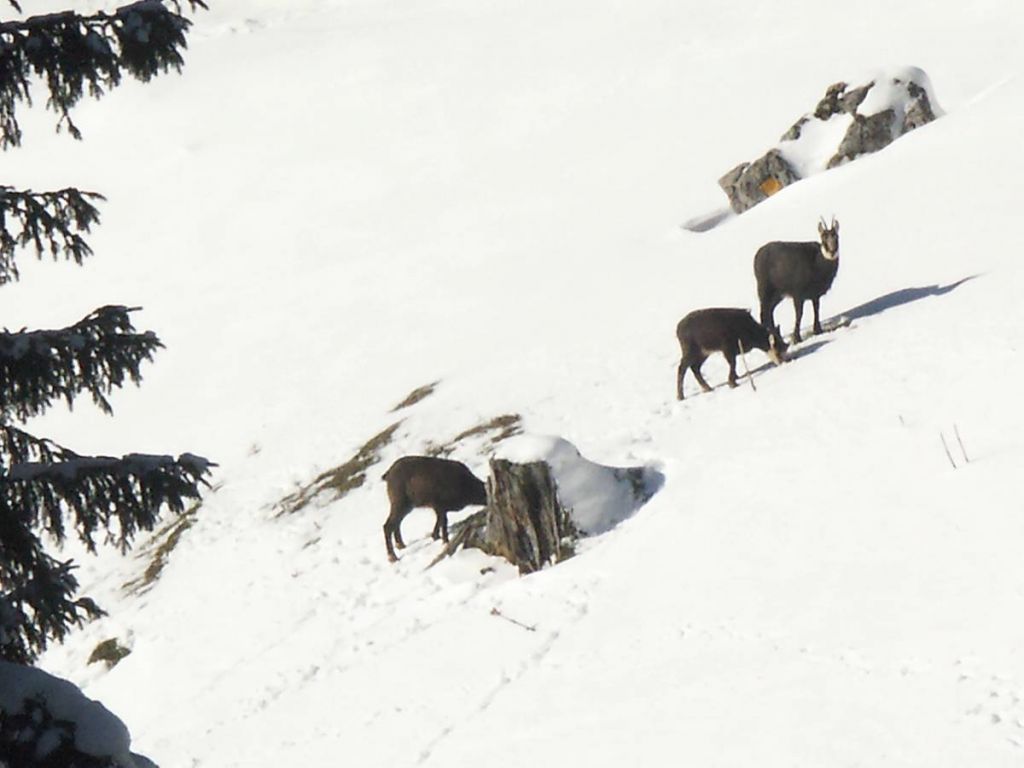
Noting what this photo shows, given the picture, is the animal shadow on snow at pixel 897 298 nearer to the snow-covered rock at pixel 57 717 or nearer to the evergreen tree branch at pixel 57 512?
the evergreen tree branch at pixel 57 512

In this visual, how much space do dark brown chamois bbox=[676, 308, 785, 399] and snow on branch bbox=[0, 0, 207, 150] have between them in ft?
44.3

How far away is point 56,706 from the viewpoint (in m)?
6.22

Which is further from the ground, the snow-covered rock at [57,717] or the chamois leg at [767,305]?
the chamois leg at [767,305]

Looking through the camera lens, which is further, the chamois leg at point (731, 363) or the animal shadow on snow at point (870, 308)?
the animal shadow on snow at point (870, 308)

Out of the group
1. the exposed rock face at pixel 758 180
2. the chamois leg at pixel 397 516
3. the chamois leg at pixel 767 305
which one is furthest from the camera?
the exposed rock face at pixel 758 180

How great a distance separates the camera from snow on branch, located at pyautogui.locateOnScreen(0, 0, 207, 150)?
646 centimetres

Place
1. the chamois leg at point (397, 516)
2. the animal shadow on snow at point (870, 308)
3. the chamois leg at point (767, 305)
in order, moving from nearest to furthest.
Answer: the chamois leg at point (397, 516), the animal shadow on snow at point (870, 308), the chamois leg at point (767, 305)

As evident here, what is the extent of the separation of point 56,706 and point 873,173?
29436 mm

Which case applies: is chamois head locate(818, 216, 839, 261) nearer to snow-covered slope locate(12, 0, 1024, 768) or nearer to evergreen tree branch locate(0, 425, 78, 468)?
snow-covered slope locate(12, 0, 1024, 768)

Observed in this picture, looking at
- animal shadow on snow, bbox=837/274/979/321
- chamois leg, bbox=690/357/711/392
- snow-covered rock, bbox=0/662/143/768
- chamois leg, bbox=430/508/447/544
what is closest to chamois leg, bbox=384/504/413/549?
chamois leg, bbox=430/508/447/544

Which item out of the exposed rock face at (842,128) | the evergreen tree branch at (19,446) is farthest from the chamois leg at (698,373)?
the exposed rock face at (842,128)

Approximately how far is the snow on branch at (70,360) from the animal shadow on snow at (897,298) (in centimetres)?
1621

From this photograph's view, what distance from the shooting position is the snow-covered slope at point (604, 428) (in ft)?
36.7

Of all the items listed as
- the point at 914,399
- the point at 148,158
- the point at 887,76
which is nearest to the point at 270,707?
the point at 914,399
